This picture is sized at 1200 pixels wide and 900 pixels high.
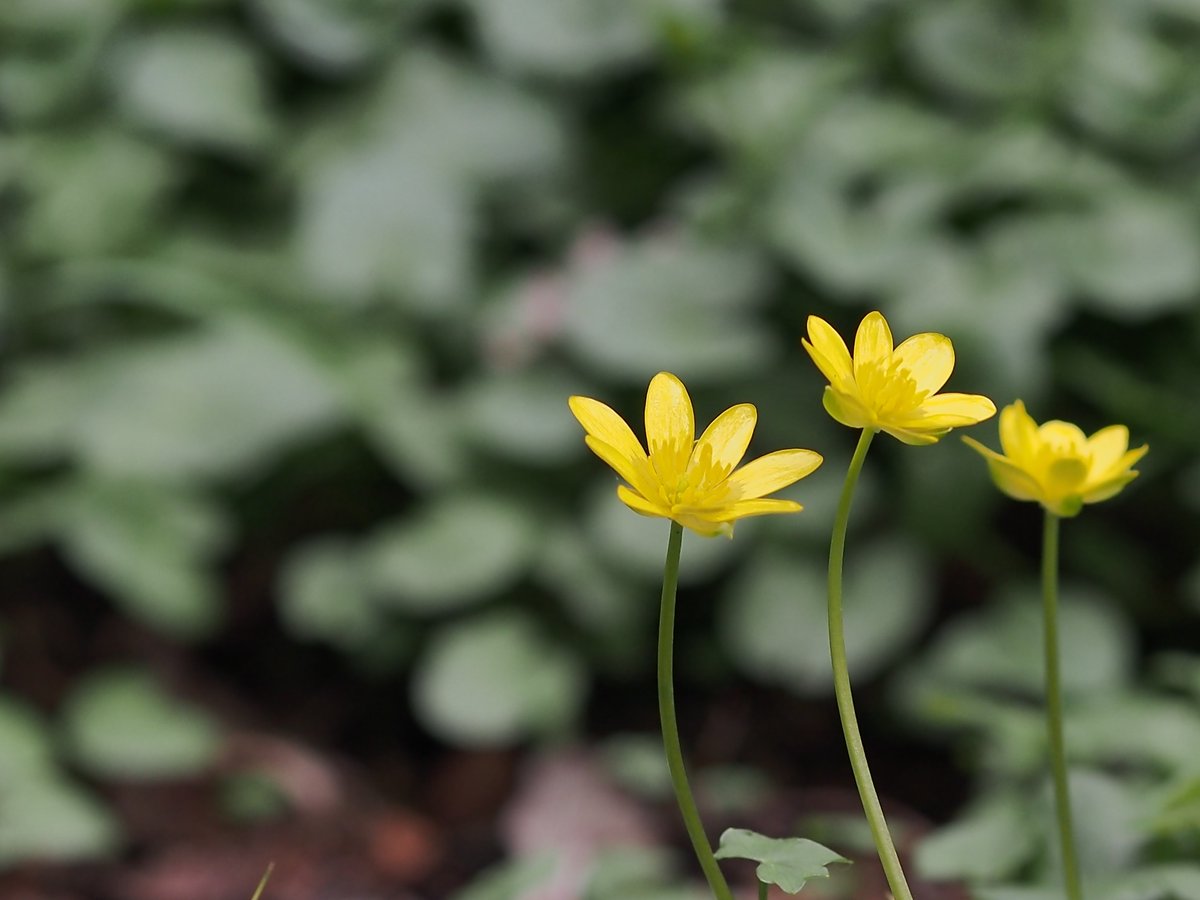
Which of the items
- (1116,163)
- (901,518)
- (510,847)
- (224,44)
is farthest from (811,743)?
(224,44)

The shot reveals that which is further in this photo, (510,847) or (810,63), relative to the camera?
(810,63)

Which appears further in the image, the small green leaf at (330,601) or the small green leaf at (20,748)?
the small green leaf at (330,601)

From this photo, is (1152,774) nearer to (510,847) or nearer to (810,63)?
(510,847)

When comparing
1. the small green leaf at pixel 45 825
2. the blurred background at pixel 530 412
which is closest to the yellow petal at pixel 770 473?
the blurred background at pixel 530 412

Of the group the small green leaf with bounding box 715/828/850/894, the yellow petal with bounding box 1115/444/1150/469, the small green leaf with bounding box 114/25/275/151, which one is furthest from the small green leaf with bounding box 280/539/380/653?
the yellow petal with bounding box 1115/444/1150/469

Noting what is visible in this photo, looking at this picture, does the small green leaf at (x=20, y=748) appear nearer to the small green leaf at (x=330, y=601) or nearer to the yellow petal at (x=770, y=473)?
the small green leaf at (x=330, y=601)
